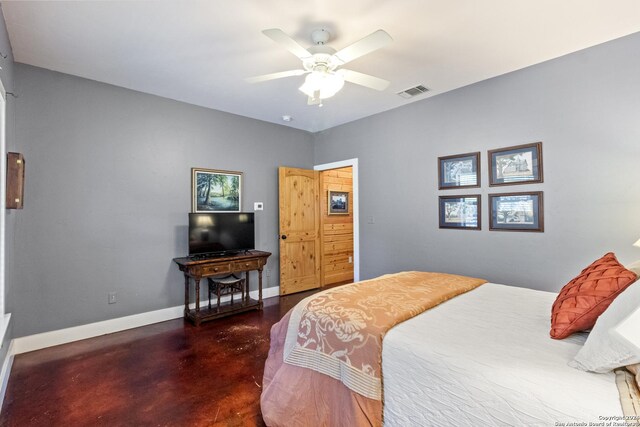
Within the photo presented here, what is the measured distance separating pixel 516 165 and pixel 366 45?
2076mm

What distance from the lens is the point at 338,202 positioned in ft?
19.0

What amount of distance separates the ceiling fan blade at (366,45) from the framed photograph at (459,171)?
76.7 inches

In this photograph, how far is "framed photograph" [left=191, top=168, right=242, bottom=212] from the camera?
3.95 m

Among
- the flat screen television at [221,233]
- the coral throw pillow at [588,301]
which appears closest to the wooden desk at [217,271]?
the flat screen television at [221,233]

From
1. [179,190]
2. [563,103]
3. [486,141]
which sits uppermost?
[563,103]

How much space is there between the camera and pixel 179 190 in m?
3.82

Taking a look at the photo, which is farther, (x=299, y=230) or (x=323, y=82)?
(x=299, y=230)

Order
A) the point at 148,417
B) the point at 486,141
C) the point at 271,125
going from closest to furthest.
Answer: the point at 148,417 < the point at 486,141 < the point at 271,125

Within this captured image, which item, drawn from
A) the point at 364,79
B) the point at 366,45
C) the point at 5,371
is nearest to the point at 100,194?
the point at 5,371

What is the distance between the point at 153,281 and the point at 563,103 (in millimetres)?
4647

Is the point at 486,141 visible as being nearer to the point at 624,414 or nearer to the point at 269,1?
the point at 269,1

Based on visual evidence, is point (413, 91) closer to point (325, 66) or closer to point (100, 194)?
point (325, 66)

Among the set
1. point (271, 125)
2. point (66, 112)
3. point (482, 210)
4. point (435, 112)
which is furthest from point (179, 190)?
point (482, 210)

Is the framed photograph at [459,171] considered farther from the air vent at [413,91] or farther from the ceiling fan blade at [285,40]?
the ceiling fan blade at [285,40]
